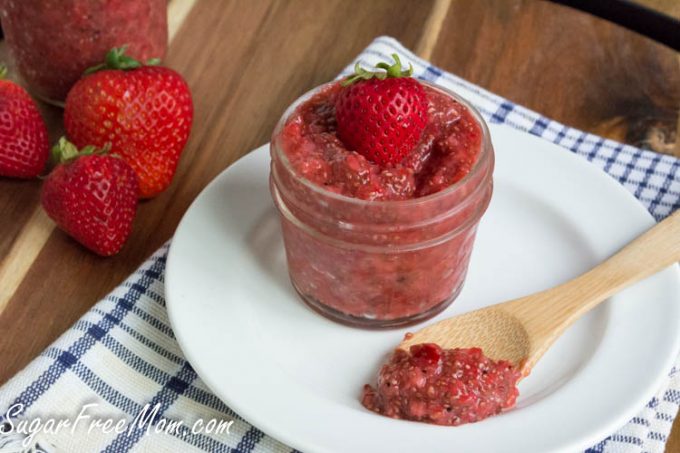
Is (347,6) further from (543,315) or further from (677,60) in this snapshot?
(543,315)

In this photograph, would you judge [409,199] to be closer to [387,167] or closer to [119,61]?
[387,167]

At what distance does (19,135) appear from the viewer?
1897 mm

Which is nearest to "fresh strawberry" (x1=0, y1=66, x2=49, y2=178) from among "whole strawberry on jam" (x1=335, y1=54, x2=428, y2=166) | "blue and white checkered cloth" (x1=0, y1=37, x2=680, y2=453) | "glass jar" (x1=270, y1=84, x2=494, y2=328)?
"blue and white checkered cloth" (x1=0, y1=37, x2=680, y2=453)

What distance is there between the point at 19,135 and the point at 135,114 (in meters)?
0.26

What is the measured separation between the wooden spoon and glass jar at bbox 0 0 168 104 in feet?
3.40

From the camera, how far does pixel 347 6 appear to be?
2.51 metres

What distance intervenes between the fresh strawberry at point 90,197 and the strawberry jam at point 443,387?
66 centimetres

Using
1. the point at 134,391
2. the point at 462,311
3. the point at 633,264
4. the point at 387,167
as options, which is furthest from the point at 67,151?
the point at 633,264

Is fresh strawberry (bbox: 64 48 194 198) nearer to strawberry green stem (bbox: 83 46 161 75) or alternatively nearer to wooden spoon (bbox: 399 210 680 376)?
strawberry green stem (bbox: 83 46 161 75)

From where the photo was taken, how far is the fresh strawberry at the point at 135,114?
186cm

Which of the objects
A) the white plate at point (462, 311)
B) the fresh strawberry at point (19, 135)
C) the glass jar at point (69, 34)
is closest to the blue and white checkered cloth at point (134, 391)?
the white plate at point (462, 311)

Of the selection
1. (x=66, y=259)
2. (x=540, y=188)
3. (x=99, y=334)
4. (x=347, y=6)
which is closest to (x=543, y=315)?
(x=540, y=188)

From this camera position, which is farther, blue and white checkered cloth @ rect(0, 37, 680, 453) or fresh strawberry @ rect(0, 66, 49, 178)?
fresh strawberry @ rect(0, 66, 49, 178)

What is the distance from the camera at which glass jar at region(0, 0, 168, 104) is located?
1945mm
